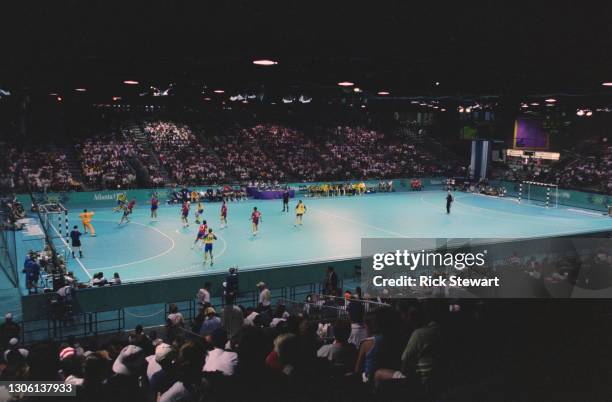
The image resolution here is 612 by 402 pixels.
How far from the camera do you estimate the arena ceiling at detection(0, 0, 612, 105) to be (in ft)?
24.7

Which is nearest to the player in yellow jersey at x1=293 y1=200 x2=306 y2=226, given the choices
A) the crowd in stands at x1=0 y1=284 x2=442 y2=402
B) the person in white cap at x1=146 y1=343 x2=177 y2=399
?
the crowd in stands at x1=0 y1=284 x2=442 y2=402

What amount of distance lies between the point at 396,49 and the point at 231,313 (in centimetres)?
710

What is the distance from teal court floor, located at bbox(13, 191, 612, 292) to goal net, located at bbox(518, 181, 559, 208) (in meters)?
1.84

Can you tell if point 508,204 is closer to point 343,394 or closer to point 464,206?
point 464,206

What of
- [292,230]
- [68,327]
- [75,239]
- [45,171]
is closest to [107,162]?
[45,171]

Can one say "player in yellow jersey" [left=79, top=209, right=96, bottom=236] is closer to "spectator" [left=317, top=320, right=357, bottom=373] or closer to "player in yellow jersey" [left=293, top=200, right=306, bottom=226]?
"player in yellow jersey" [left=293, top=200, right=306, bottom=226]

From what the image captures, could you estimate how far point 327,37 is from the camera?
9.28 m

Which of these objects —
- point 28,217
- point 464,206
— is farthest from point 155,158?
point 464,206

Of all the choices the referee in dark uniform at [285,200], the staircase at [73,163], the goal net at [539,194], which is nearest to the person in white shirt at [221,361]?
the referee in dark uniform at [285,200]

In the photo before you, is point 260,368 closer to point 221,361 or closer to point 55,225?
point 221,361

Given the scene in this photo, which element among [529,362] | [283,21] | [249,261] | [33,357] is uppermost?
[283,21]

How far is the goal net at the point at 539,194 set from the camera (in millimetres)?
44641

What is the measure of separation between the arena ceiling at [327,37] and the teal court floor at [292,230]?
30.8 feet

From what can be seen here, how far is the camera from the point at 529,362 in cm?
628
